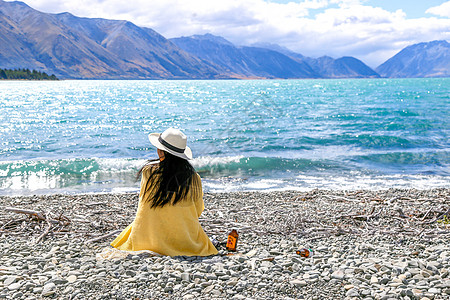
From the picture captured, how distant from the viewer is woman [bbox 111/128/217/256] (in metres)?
5.32

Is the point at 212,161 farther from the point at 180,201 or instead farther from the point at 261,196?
the point at 180,201

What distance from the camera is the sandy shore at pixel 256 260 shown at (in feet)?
14.5

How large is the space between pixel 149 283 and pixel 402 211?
20.9 ft

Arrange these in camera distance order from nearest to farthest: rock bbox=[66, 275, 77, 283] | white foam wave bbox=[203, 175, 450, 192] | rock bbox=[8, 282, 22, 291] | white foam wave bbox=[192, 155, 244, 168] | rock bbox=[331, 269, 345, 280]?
rock bbox=[8, 282, 22, 291], rock bbox=[66, 275, 77, 283], rock bbox=[331, 269, 345, 280], white foam wave bbox=[203, 175, 450, 192], white foam wave bbox=[192, 155, 244, 168]

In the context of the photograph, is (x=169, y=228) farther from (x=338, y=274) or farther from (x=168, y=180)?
(x=338, y=274)

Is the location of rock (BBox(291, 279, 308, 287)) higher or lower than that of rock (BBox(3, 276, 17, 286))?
lower

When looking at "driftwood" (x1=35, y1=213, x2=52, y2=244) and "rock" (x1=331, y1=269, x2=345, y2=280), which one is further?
"driftwood" (x1=35, y1=213, x2=52, y2=244)

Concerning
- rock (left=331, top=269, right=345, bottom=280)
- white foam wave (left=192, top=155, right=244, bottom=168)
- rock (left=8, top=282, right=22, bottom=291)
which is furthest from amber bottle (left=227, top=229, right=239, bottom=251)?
white foam wave (left=192, top=155, right=244, bottom=168)

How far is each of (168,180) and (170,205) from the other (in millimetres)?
397

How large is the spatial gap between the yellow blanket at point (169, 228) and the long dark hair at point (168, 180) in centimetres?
9

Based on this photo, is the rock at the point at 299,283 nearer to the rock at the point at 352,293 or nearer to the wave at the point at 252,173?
the rock at the point at 352,293

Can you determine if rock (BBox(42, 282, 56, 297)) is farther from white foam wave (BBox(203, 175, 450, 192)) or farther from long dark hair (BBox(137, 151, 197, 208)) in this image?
white foam wave (BBox(203, 175, 450, 192))

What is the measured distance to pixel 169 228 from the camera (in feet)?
18.3

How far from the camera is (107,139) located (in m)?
26.4
